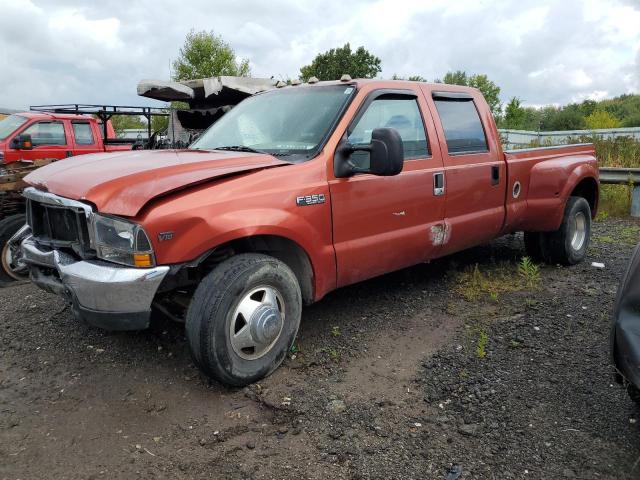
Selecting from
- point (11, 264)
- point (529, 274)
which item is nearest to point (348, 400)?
point (529, 274)

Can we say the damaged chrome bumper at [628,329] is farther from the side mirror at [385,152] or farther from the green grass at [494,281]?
the green grass at [494,281]

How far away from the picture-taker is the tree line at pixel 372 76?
96.6 ft

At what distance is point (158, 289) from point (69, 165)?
1.39m

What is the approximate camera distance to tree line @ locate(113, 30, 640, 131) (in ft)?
96.6

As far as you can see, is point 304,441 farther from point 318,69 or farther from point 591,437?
point 318,69

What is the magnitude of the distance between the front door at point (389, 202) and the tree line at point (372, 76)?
74.0 feet

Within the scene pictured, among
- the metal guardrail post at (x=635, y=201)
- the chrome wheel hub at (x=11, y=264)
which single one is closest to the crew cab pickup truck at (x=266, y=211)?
the chrome wheel hub at (x=11, y=264)

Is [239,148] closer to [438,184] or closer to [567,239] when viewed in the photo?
[438,184]

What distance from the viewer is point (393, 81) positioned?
4277mm

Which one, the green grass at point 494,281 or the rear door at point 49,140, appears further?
the rear door at point 49,140

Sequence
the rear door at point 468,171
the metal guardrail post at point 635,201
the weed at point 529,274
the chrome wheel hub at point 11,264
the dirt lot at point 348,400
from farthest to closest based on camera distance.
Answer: the metal guardrail post at point 635,201, the chrome wheel hub at point 11,264, the weed at point 529,274, the rear door at point 468,171, the dirt lot at point 348,400

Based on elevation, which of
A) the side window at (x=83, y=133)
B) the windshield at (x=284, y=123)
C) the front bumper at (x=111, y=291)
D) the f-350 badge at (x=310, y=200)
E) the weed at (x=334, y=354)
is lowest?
the weed at (x=334, y=354)

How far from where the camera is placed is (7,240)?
5184 mm

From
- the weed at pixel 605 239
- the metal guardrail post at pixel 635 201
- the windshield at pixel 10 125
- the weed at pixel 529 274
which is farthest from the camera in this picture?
the windshield at pixel 10 125
